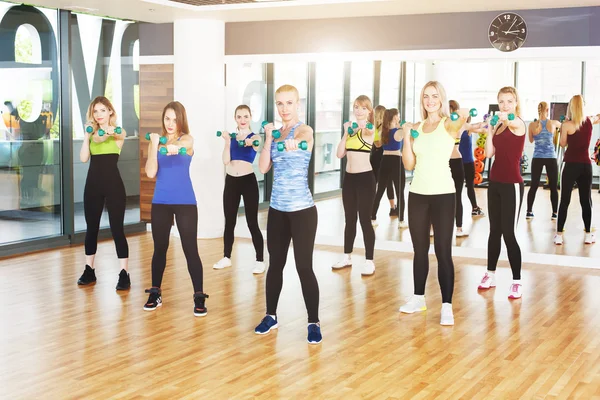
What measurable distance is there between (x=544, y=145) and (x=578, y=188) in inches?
19.6

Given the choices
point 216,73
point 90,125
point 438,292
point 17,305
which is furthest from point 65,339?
point 216,73

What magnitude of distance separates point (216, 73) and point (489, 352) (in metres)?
4.90

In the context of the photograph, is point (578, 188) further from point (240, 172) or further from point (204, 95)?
point (204, 95)

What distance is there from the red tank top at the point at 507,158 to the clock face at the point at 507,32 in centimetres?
176

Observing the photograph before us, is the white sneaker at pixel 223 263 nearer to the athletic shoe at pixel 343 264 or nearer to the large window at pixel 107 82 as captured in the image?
the athletic shoe at pixel 343 264

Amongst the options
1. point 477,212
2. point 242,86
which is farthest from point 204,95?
point 477,212

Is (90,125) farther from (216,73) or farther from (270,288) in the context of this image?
(216,73)

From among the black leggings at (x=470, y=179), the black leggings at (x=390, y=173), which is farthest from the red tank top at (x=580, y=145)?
the black leggings at (x=390, y=173)

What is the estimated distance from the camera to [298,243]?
15.3 feet

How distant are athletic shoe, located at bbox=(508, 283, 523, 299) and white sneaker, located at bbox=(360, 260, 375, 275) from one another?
1.24m

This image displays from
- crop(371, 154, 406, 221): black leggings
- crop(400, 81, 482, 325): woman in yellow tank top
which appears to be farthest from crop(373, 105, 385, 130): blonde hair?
crop(400, 81, 482, 325): woman in yellow tank top

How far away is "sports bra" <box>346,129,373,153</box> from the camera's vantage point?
655cm

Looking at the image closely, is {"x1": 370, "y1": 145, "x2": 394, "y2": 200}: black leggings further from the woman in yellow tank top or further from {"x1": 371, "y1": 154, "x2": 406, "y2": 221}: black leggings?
the woman in yellow tank top

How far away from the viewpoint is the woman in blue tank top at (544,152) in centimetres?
739
